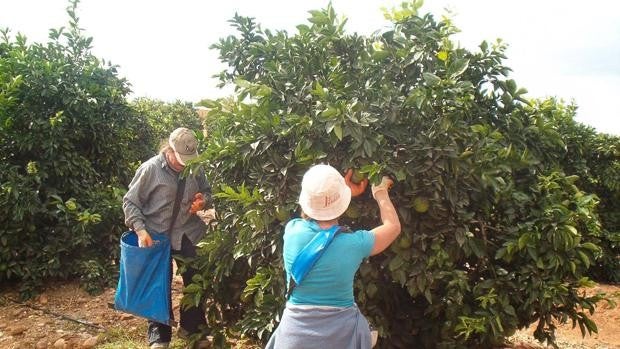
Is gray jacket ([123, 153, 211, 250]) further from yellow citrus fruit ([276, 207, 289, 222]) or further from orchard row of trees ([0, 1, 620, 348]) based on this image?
yellow citrus fruit ([276, 207, 289, 222])

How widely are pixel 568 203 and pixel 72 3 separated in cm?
495

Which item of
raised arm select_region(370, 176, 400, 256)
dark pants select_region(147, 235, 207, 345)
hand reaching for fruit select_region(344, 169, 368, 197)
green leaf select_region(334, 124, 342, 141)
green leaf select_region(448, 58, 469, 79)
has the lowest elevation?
dark pants select_region(147, 235, 207, 345)

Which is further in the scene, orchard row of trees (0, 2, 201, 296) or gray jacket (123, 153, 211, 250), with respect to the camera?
orchard row of trees (0, 2, 201, 296)

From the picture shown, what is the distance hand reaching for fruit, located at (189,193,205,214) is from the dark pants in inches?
10.0

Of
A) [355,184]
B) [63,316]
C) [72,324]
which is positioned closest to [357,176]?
[355,184]

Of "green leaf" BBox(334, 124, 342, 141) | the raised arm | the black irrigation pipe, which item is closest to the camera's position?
the raised arm

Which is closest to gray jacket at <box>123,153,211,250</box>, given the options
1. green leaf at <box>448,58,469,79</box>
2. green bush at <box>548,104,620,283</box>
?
green leaf at <box>448,58,469,79</box>

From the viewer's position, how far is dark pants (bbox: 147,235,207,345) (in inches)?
145

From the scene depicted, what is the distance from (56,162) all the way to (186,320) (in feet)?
7.49

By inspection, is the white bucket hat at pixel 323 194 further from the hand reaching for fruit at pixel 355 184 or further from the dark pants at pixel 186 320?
the dark pants at pixel 186 320

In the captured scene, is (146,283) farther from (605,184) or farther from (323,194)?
(605,184)

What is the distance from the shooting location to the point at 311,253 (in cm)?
217

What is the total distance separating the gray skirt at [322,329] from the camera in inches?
87.5

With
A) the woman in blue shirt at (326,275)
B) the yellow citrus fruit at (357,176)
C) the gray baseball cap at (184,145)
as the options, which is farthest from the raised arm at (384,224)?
the gray baseball cap at (184,145)
